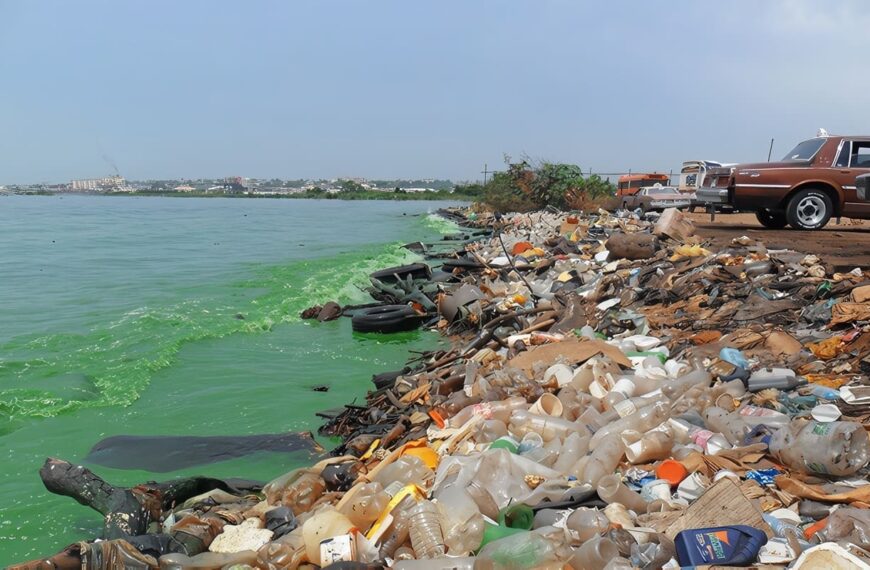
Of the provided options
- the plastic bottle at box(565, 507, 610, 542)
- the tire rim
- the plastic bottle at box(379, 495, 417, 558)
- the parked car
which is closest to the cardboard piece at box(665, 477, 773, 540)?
the plastic bottle at box(565, 507, 610, 542)

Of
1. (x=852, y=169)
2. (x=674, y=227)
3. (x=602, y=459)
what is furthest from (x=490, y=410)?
(x=852, y=169)

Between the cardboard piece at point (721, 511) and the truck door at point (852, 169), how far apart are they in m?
10.0

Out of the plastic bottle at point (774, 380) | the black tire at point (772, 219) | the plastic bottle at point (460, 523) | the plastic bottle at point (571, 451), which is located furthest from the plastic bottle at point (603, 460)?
the black tire at point (772, 219)

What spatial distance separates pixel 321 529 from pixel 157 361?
270 inches

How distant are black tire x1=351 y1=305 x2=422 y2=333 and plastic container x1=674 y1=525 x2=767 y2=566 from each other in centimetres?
862

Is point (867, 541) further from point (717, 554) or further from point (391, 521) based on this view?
point (391, 521)

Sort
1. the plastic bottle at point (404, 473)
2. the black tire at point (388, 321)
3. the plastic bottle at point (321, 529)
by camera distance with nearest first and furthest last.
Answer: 1. the plastic bottle at point (321, 529)
2. the plastic bottle at point (404, 473)
3. the black tire at point (388, 321)

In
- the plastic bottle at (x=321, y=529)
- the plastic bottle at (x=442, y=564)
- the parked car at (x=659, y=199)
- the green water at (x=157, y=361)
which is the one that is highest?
the parked car at (x=659, y=199)

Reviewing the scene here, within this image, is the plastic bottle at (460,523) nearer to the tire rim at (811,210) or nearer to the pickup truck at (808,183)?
the pickup truck at (808,183)

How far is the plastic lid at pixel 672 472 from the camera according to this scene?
11.5 feet

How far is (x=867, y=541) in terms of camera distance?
103 inches

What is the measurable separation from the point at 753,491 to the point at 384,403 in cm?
415

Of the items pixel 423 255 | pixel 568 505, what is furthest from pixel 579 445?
pixel 423 255

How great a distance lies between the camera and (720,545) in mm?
2652
